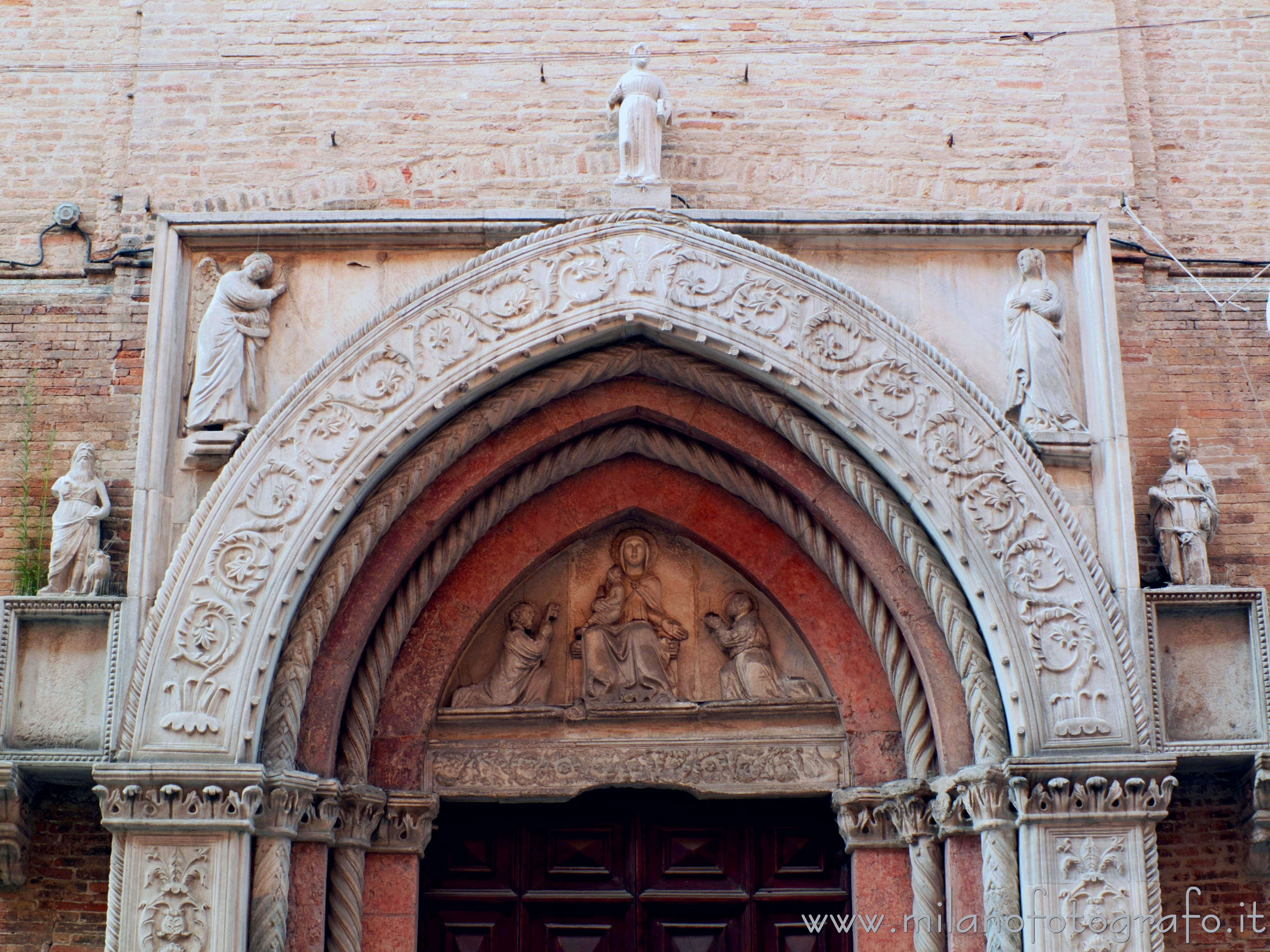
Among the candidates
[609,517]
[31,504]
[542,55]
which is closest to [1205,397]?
[609,517]

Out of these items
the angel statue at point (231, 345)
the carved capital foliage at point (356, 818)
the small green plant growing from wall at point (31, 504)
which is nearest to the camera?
the carved capital foliage at point (356, 818)

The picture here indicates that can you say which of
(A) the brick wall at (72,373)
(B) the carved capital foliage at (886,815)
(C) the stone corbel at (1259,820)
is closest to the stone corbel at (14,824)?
(A) the brick wall at (72,373)

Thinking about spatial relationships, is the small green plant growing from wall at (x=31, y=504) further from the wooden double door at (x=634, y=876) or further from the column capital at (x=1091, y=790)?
the column capital at (x=1091, y=790)

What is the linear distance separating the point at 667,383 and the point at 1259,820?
3.42 m

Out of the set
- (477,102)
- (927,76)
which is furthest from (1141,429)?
(477,102)

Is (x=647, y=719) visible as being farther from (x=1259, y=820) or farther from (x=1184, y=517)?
(x=1259, y=820)

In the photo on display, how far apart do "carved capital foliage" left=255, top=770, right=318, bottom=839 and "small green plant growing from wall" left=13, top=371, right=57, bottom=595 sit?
161 cm

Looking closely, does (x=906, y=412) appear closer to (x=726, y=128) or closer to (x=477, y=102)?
(x=726, y=128)

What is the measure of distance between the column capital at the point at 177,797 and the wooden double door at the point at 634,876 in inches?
51.7

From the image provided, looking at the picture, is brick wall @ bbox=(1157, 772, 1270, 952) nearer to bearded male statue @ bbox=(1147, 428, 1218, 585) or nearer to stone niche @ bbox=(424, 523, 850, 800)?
bearded male statue @ bbox=(1147, 428, 1218, 585)

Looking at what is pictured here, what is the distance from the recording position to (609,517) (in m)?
8.07

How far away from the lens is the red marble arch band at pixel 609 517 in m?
7.35

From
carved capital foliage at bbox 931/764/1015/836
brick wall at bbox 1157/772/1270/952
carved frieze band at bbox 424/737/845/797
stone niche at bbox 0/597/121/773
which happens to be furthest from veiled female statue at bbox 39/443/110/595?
brick wall at bbox 1157/772/1270/952

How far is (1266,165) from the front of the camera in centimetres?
848
